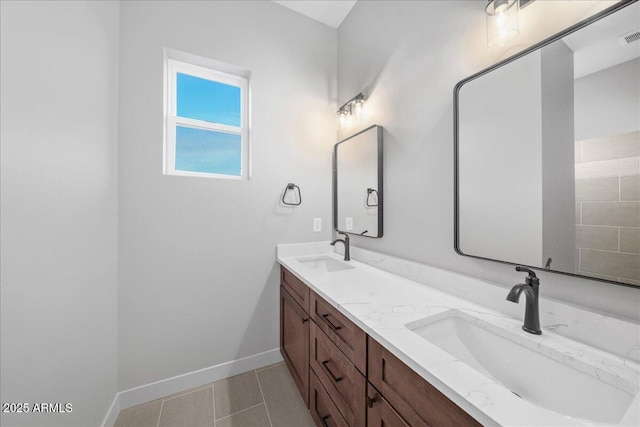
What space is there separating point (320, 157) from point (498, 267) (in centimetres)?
155

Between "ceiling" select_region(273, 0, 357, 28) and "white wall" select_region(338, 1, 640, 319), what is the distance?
0.57 ft

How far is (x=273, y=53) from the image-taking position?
193 centimetres

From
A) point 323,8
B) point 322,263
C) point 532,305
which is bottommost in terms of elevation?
point 322,263

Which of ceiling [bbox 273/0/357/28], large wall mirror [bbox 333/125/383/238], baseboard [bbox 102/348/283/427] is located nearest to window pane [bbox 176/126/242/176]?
large wall mirror [bbox 333/125/383/238]

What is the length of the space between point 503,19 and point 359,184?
1125mm

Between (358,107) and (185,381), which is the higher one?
(358,107)

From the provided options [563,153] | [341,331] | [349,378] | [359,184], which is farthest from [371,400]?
[359,184]

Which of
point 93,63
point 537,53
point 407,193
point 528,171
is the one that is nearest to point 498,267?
point 528,171

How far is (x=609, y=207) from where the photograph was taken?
27.4 inches

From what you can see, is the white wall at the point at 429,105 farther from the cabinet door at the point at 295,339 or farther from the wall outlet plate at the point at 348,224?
the cabinet door at the point at 295,339

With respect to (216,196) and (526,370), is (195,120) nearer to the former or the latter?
(216,196)

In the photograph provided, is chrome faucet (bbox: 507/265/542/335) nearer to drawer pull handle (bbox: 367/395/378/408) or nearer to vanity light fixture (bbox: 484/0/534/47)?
drawer pull handle (bbox: 367/395/378/408)

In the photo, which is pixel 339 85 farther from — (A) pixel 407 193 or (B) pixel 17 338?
(B) pixel 17 338

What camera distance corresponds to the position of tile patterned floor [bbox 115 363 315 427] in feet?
4.51
